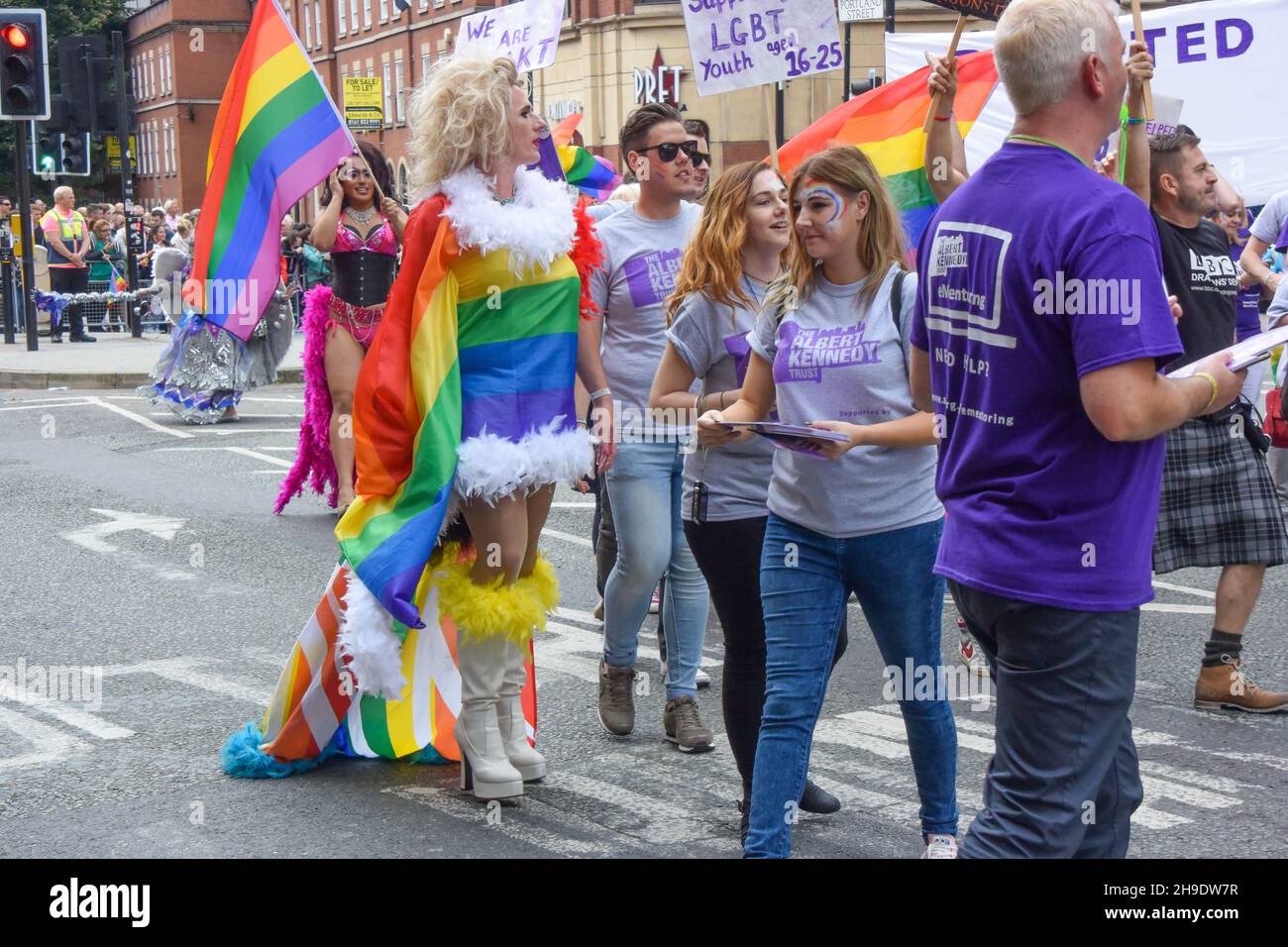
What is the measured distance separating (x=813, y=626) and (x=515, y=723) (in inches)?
56.8

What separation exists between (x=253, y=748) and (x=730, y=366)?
189 cm

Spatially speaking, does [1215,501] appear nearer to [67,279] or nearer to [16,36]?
[16,36]

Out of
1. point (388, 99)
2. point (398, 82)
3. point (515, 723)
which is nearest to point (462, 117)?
point (515, 723)

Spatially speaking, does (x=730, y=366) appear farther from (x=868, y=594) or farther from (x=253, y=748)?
(x=253, y=748)

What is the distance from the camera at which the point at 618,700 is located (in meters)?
5.68

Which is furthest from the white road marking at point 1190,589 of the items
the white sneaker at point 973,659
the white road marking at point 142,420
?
the white road marking at point 142,420

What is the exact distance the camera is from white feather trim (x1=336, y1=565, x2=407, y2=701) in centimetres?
495

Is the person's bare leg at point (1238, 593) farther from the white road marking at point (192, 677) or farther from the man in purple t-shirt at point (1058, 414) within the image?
the white road marking at point (192, 677)

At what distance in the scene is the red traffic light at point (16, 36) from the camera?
2139cm

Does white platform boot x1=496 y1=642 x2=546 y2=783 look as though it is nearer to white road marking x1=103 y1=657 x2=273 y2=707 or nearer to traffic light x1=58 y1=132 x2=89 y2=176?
white road marking x1=103 y1=657 x2=273 y2=707

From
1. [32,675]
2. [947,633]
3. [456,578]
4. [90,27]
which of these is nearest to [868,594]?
[456,578]

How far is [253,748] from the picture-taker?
5.29 meters

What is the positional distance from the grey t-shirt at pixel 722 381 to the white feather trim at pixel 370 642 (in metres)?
0.94
